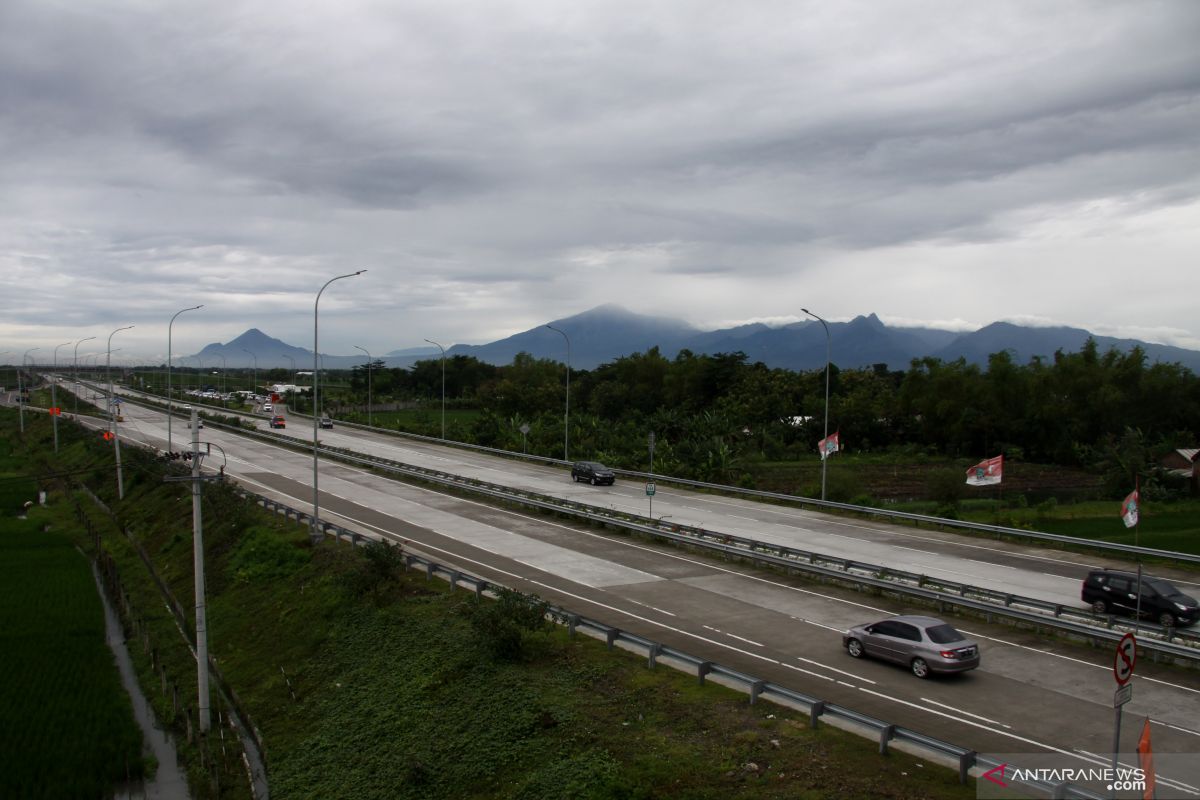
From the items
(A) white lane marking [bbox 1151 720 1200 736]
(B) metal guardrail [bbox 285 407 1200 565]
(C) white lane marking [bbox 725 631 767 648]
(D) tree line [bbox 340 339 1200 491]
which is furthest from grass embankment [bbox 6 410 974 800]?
(D) tree line [bbox 340 339 1200 491]

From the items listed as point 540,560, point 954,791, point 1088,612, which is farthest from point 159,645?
point 1088,612

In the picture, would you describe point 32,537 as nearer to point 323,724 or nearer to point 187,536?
point 187,536

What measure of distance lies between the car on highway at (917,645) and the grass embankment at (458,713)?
399 cm

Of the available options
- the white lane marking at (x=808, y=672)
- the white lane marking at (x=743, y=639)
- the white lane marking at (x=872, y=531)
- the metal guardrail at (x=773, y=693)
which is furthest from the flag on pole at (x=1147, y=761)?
the white lane marking at (x=872, y=531)

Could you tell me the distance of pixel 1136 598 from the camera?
23.4 m

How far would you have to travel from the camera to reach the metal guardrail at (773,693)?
534 inches

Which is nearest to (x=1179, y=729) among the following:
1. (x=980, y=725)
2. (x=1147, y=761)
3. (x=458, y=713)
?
(x=980, y=725)

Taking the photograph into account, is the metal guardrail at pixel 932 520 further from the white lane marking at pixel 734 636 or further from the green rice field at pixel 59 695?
the green rice field at pixel 59 695

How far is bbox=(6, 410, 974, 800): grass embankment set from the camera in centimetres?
1494

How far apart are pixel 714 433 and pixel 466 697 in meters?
61.5

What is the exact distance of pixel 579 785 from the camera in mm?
15547

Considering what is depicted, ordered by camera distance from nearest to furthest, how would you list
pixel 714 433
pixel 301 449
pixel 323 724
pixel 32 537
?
pixel 323 724 < pixel 32 537 < pixel 301 449 < pixel 714 433

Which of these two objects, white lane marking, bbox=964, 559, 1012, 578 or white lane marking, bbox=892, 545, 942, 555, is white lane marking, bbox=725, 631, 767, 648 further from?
white lane marking, bbox=892, 545, 942, 555

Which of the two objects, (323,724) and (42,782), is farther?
(323,724)
